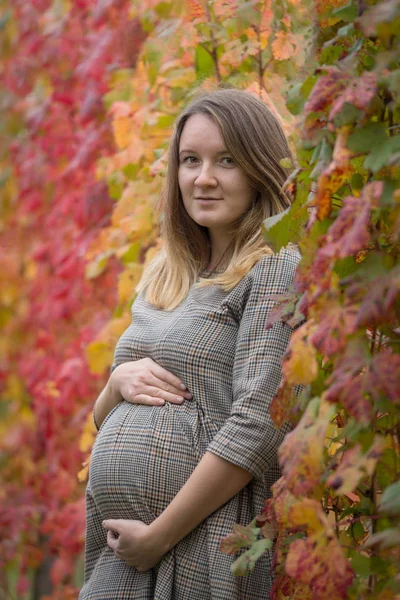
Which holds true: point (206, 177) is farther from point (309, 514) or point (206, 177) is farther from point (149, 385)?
point (309, 514)

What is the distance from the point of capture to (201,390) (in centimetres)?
204

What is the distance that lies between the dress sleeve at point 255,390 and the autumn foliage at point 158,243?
6.0 inches

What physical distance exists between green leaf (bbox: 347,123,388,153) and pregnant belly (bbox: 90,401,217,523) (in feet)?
2.76

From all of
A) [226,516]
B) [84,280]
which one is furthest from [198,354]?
[84,280]

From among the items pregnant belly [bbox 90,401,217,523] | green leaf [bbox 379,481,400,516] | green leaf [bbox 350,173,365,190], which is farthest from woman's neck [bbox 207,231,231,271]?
green leaf [bbox 379,481,400,516]

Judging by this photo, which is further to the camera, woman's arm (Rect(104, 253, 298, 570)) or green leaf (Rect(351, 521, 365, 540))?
woman's arm (Rect(104, 253, 298, 570))

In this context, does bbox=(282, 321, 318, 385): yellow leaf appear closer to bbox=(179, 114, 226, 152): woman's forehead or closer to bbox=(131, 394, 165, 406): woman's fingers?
bbox=(131, 394, 165, 406): woman's fingers

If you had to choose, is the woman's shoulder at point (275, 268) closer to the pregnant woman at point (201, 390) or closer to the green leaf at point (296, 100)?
the pregnant woman at point (201, 390)

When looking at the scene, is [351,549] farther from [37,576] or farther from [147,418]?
[37,576]

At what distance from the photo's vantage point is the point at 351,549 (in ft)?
4.88

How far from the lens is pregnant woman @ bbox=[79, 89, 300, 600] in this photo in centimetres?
191

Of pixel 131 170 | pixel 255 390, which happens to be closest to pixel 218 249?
pixel 255 390

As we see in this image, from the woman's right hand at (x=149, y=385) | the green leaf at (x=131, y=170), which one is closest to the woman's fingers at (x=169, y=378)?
the woman's right hand at (x=149, y=385)

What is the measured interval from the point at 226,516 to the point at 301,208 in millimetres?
694
